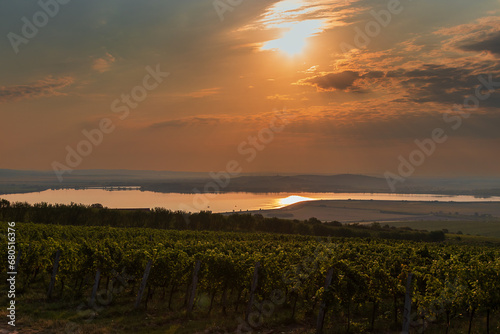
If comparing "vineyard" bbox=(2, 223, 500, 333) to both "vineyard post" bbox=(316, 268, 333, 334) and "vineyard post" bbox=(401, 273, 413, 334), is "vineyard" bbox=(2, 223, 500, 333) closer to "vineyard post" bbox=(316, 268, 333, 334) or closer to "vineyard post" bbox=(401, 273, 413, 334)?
"vineyard post" bbox=(316, 268, 333, 334)

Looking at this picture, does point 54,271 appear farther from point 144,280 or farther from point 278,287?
point 278,287

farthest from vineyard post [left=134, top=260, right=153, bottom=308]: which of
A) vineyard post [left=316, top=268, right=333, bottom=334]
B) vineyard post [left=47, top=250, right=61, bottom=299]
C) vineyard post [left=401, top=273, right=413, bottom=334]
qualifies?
vineyard post [left=401, top=273, right=413, bottom=334]

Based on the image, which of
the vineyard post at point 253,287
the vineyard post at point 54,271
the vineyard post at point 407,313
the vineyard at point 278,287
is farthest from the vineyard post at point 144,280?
the vineyard post at point 407,313

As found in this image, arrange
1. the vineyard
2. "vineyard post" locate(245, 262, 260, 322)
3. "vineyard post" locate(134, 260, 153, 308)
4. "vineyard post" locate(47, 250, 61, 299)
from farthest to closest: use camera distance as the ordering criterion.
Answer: "vineyard post" locate(47, 250, 61, 299), "vineyard post" locate(134, 260, 153, 308), "vineyard post" locate(245, 262, 260, 322), the vineyard

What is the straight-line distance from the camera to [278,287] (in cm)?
1888

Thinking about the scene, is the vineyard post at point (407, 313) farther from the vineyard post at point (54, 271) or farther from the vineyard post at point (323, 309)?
the vineyard post at point (54, 271)

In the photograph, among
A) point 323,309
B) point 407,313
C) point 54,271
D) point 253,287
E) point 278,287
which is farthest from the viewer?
point 54,271

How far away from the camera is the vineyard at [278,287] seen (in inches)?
580

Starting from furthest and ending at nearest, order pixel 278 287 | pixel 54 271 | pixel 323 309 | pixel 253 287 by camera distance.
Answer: pixel 54 271 < pixel 278 287 < pixel 253 287 < pixel 323 309

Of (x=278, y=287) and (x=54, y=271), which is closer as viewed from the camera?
(x=278, y=287)

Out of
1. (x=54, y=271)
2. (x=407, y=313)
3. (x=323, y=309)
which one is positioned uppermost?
(x=54, y=271)

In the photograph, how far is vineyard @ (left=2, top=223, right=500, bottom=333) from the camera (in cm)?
1473

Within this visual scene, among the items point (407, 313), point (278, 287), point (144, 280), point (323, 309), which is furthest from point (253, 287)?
point (407, 313)

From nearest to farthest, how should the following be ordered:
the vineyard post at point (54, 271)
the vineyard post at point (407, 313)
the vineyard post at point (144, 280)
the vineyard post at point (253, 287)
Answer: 1. the vineyard post at point (407, 313)
2. the vineyard post at point (253, 287)
3. the vineyard post at point (144, 280)
4. the vineyard post at point (54, 271)
